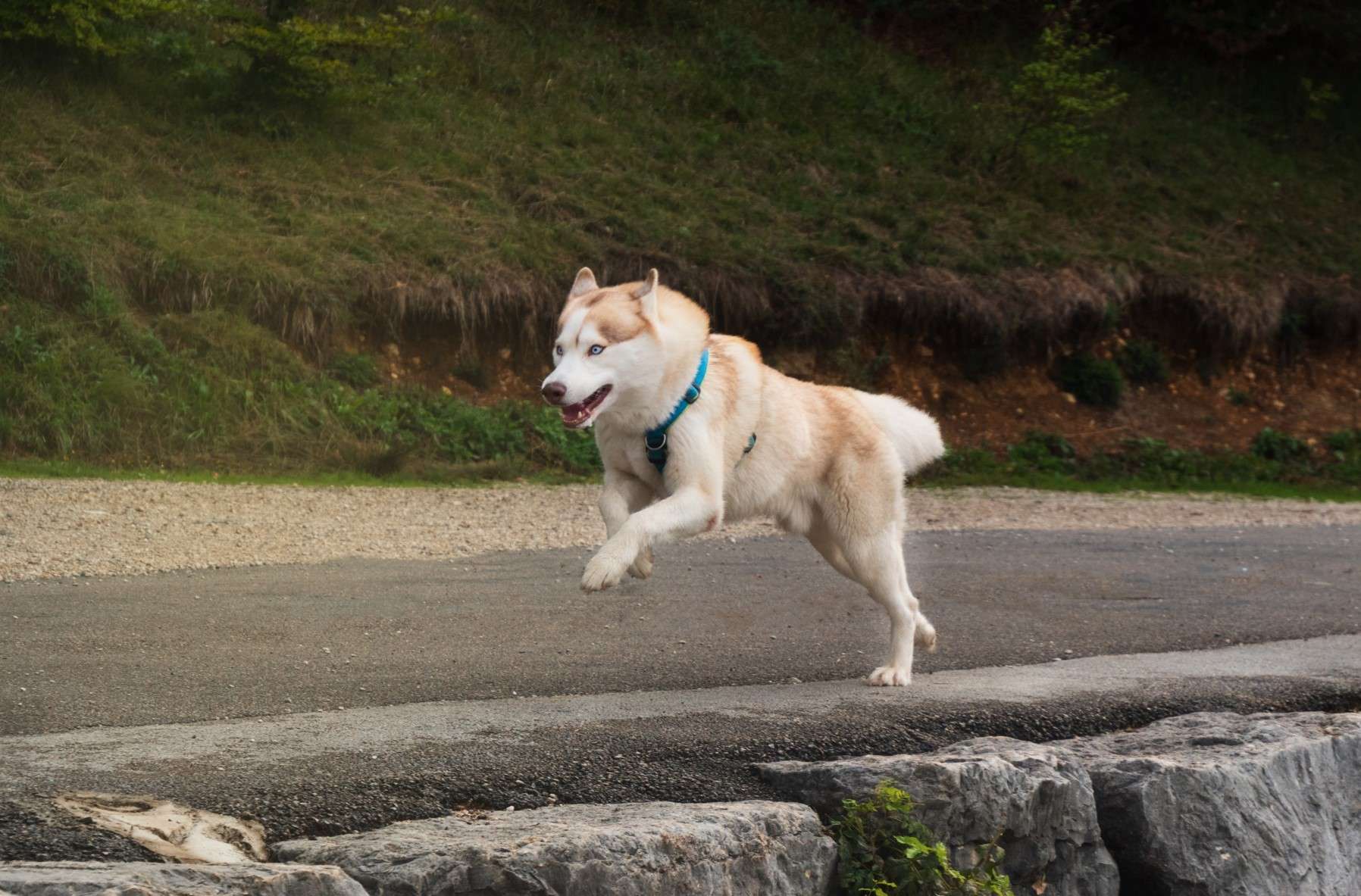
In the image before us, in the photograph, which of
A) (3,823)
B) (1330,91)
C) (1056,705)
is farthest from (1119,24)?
(3,823)

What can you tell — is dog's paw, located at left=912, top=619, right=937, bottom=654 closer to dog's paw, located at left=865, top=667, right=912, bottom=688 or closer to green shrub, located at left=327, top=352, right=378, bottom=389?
Answer: dog's paw, located at left=865, top=667, right=912, bottom=688

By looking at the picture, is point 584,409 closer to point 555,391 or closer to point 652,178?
point 555,391

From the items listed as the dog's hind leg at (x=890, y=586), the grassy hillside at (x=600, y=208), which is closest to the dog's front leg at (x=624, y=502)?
the dog's hind leg at (x=890, y=586)

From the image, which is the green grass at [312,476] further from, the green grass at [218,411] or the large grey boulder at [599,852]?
the large grey boulder at [599,852]

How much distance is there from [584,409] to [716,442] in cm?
71

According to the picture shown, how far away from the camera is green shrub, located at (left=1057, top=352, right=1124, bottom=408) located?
20.1 metres

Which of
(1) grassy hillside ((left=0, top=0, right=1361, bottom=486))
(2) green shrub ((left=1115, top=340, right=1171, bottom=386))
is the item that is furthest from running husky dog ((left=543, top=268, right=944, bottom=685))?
(2) green shrub ((left=1115, top=340, right=1171, bottom=386))

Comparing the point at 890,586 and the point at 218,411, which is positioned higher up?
the point at 890,586

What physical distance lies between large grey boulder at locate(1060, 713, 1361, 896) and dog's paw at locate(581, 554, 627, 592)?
1.99 metres

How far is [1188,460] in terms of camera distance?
61.2 feet

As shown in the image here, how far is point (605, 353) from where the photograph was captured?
5211 millimetres

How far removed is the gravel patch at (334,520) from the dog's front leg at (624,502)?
13.9 ft

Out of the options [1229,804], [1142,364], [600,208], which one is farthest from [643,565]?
[1142,364]

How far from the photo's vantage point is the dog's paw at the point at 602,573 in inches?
192
